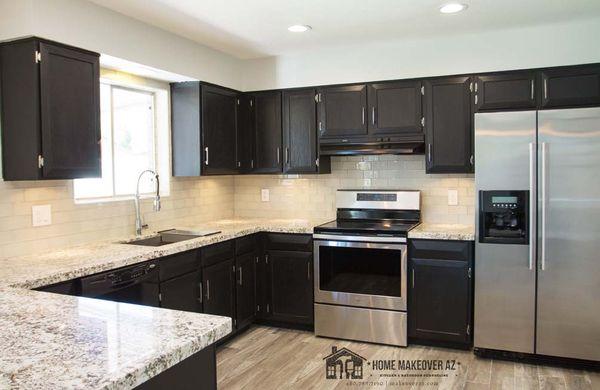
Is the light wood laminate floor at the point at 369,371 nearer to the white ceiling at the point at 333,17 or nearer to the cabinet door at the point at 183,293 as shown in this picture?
the cabinet door at the point at 183,293

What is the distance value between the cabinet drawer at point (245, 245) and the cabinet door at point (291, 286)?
16cm

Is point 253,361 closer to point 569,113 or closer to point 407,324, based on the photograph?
point 407,324

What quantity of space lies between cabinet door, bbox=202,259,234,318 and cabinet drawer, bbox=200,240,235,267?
0.04 metres

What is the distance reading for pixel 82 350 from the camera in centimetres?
136

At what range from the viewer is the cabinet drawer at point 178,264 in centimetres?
311

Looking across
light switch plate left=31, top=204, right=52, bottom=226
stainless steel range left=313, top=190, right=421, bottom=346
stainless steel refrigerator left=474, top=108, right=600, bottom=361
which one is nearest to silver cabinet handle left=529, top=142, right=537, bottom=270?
stainless steel refrigerator left=474, top=108, right=600, bottom=361

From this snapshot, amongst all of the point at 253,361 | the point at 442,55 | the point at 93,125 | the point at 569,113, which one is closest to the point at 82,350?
the point at 93,125

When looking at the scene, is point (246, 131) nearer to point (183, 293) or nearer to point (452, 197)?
point (183, 293)

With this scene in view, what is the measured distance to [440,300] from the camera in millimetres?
3674

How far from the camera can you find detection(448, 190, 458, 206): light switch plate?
418 centimetres

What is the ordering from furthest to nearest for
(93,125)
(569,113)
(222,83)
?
1. (222,83)
2. (569,113)
3. (93,125)

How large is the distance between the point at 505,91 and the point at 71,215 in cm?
325

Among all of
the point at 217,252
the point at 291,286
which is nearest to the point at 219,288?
the point at 217,252

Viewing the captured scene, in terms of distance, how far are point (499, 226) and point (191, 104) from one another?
8.41 ft
